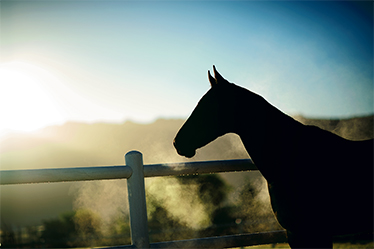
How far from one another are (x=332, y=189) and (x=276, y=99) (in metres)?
2.48

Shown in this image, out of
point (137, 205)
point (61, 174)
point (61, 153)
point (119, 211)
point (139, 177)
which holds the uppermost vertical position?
point (61, 174)

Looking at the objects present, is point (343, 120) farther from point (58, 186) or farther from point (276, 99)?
point (58, 186)

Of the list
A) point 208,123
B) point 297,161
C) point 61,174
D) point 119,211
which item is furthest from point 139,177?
point 119,211

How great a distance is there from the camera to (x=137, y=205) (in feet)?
8.06

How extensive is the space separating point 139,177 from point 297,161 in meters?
1.20

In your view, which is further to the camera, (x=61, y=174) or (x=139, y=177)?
(x=139, y=177)

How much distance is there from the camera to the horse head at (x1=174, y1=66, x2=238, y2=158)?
223cm

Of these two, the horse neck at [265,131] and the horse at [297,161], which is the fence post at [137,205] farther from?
the horse neck at [265,131]

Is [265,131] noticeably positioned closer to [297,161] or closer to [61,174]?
[297,161]

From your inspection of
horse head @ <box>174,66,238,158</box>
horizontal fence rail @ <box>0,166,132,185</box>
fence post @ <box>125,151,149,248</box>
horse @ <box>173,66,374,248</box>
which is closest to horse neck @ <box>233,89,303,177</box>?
horse @ <box>173,66,374,248</box>

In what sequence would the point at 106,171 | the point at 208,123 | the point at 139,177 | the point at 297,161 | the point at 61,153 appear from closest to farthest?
the point at 297,161
the point at 208,123
the point at 106,171
the point at 139,177
the point at 61,153

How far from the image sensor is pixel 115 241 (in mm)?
17656

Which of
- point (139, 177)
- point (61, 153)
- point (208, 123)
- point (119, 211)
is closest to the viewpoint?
point (208, 123)

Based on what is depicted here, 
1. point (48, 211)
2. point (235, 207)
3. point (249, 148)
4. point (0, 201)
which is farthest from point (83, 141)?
point (249, 148)
